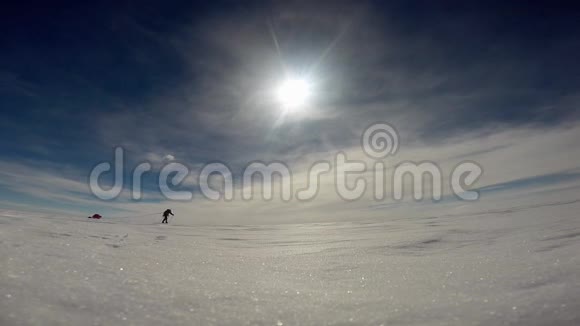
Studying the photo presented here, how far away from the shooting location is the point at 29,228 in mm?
3266

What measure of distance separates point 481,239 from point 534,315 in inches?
126

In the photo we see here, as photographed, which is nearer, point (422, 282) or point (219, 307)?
point (219, 307)

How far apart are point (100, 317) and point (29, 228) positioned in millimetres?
2843

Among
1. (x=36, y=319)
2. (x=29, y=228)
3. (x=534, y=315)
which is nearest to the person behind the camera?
(x=36, y=319)

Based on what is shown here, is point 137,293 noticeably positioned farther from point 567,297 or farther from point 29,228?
point 29,228

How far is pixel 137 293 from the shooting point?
1647 millimetres

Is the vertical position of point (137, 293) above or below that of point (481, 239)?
above

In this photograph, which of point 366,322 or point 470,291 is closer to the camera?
point 366,322

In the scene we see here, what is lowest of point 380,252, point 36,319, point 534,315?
point 380,252

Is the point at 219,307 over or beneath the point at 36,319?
beneath

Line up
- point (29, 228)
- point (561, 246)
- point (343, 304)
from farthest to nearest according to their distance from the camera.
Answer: point (29, 228), point (561, 246), point (343, 304)

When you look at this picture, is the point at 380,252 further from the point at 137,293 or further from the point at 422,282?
the point at 137,293

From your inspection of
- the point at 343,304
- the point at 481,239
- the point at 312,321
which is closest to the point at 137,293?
the point at 312,321


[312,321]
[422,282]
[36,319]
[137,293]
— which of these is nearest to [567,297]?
[422,282]
